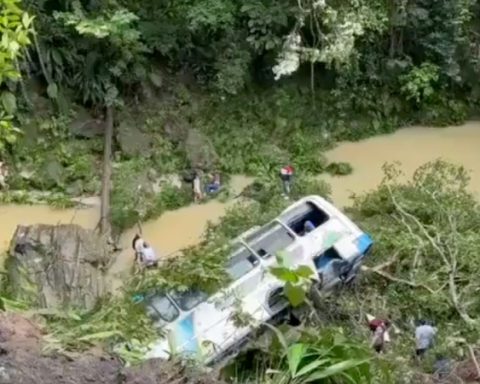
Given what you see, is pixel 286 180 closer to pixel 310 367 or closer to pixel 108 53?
pixel 108 53

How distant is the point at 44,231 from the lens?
10352mm

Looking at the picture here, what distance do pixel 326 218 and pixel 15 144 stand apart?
4.79m

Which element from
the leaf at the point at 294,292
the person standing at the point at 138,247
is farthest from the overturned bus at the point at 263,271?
the person standing at the point at 138,247

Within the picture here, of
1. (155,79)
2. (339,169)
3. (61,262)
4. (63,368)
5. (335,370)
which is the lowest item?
(339,169)

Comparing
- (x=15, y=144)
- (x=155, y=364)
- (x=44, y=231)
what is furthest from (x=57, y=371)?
(x=15, y=144)

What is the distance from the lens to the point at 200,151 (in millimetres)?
12523

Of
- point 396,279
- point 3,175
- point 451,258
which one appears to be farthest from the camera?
point 3,175

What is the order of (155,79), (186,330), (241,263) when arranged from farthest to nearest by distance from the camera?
(155,79) < (241,263) < (186,330)

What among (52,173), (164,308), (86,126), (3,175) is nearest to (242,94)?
(86,126)

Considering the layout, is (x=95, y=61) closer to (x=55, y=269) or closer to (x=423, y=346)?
(x=55, y=269)

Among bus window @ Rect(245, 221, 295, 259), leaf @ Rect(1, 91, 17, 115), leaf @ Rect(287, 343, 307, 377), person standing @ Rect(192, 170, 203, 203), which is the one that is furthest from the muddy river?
leaf @ Rect(287, 343, 307, 377)

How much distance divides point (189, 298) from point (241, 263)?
0.87 metres

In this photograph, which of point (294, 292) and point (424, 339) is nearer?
point (294, 292)

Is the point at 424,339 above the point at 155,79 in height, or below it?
below
